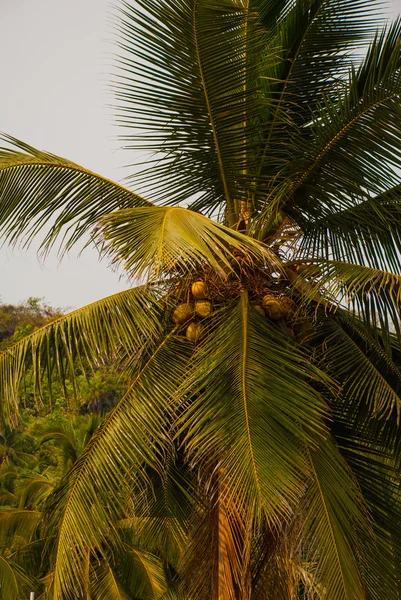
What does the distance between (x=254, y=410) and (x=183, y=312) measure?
939mm

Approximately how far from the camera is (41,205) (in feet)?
15.9

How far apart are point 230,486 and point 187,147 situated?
7.25 ft

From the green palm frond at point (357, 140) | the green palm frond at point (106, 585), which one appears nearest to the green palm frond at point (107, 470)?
the green palm frond at point (357, 140)

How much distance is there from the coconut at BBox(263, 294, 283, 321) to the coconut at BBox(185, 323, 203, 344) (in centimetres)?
44

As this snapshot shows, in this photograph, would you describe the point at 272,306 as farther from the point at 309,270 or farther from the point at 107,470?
the point at 107,470

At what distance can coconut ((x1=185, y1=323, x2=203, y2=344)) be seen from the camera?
4.54 meters

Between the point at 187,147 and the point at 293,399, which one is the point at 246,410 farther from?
the point at 187,147

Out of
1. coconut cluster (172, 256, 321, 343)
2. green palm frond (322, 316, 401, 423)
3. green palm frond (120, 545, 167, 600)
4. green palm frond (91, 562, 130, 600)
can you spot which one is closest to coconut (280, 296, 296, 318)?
coconut cluster (172, 256, 321, 343)

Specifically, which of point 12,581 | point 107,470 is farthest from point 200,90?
point 12,581

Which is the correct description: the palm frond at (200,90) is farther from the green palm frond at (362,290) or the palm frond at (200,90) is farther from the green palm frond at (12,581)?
the green palm frond at (12,581)

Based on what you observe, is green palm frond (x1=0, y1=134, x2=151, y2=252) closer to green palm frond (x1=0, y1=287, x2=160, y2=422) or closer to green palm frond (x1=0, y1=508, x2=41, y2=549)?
green palm frond (x1=0, y1=287, x2=160, y2=422)

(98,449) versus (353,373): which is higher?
(353,373)

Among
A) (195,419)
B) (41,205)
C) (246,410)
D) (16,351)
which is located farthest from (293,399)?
(41,205)

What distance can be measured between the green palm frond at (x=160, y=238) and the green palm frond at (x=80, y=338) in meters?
0.80
